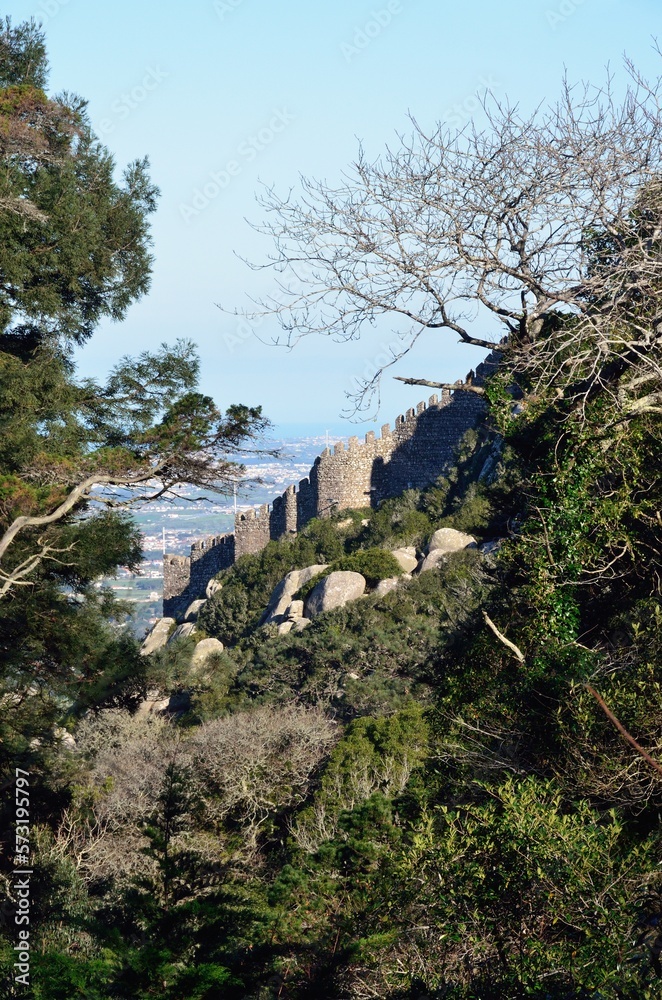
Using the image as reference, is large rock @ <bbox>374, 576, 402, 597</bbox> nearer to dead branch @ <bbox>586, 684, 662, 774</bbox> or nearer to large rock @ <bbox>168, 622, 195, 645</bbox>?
large rock @ <bbox>168, 622, 195, 645</bbox>

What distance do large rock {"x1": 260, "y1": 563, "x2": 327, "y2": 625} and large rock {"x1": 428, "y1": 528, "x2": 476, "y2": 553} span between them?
10.1 feet

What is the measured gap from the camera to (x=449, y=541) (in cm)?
2456

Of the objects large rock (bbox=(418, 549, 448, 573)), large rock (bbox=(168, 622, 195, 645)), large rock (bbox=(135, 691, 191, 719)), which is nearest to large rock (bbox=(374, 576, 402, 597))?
large rock (bbox=(418, 549, 448, 573))

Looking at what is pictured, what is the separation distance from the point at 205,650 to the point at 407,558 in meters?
5.19

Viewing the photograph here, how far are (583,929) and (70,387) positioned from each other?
801 centimetres

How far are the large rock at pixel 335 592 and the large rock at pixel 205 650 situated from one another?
2329 mm

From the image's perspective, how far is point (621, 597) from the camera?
722 cm

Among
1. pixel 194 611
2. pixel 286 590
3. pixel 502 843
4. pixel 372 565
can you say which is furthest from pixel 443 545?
pixel 502 843

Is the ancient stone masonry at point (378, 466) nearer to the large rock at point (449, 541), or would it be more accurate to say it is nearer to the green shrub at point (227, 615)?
the green shrub at point (227, 615)

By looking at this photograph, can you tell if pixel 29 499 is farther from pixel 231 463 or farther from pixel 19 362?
pixel 19 362

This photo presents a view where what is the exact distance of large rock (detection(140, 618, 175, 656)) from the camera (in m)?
31.7

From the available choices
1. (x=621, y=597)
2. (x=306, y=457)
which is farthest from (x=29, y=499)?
(x=306, y=457)

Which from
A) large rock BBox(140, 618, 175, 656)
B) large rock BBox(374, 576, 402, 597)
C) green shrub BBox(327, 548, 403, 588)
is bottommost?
large rock BBox(140, 618, 175, 656)

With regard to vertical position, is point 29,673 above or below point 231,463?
below
